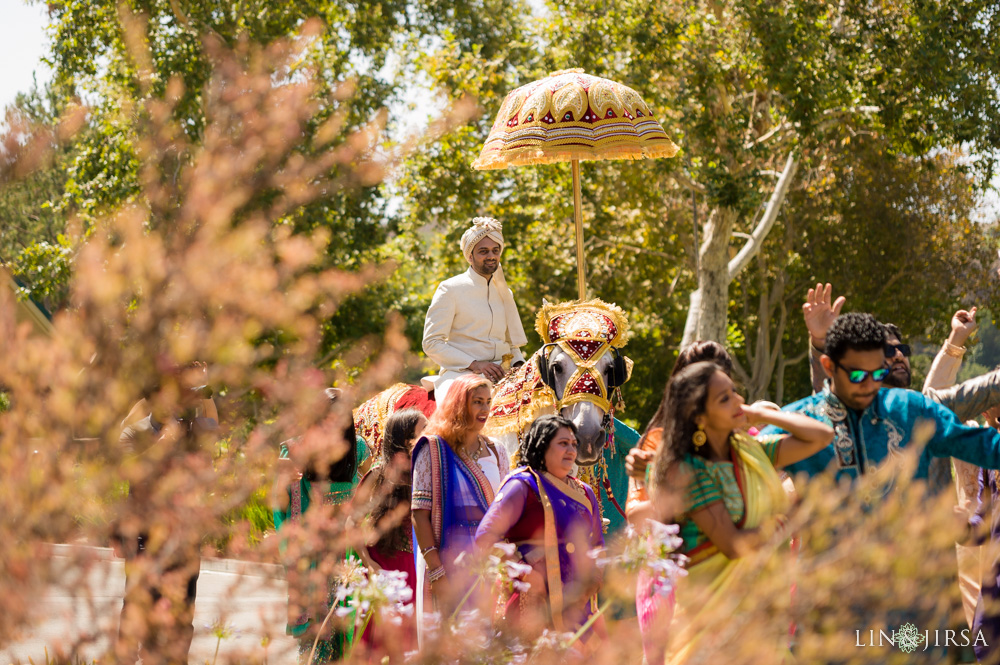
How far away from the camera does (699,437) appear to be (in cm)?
350

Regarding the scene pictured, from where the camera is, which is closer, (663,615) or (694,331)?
(663,615)

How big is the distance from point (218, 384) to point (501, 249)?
535 centimetres

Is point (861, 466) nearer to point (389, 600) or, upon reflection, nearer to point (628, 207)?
point (389, 600)

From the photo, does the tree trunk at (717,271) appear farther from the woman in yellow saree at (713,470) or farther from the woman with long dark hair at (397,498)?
the woman in yellow saree at (713,470)

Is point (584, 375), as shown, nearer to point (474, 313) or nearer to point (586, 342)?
point (586, 342)

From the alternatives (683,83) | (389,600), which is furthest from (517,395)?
(683,83)

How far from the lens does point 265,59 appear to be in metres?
1.75

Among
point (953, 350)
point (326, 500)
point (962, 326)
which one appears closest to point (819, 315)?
point (962, 326)

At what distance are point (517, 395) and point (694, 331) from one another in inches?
486

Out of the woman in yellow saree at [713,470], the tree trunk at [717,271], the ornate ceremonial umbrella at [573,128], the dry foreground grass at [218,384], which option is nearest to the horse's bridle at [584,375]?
the ornate ceremonial umbrella at [573,128]

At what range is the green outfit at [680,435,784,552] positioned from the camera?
340cm

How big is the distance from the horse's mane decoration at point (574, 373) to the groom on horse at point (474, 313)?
28.8 inches

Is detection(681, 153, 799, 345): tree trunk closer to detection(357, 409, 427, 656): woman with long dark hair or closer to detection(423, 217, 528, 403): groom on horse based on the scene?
detection(423, 217, 528, 403): groom on horse

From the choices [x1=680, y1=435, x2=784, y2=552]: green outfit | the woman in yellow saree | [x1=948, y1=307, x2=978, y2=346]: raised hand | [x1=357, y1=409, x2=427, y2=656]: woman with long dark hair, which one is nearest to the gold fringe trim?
[x1=357, y1=409, x2=427, y2=656]: woman with long dark hair
